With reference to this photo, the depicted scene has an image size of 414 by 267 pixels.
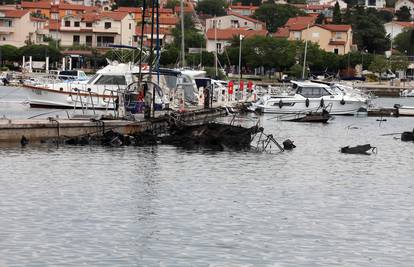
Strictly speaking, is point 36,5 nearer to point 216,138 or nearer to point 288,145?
point 288,145

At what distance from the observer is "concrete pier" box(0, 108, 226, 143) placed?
134 feet

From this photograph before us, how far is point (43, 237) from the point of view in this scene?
23391 mm

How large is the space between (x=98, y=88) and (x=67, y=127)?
62.3 ft

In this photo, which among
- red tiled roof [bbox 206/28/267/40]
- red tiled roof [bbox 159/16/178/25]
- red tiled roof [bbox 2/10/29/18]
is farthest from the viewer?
red tiled roof [bbox 159/16/178/25]

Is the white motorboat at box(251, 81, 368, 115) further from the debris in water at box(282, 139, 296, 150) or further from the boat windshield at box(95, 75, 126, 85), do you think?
the debris in water at box(282, 139, 296, 150)

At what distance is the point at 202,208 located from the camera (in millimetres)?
27766

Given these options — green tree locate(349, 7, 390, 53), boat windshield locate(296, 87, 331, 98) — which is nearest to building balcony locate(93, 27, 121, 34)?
green tree locate(349, 7, 390, 53)

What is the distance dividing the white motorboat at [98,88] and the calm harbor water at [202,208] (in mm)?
16802

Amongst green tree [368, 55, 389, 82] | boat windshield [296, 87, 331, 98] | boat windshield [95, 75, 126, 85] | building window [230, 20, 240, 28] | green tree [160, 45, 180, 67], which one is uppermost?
building window [230, 20, 240, 28]

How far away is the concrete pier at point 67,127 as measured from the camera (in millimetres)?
40719

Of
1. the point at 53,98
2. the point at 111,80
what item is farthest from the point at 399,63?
the point at 111,80

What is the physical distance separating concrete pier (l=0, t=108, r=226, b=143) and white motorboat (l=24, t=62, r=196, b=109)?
10124 mm

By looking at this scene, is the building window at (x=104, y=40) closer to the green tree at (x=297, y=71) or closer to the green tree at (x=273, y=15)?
the green tree at (x=297, y=71)

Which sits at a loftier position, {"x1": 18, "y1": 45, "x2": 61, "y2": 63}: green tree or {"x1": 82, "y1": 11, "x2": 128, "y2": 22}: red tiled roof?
{"x1": 82, "y1": 11, "x2": 128, "y2": 22}: red tiled roof
